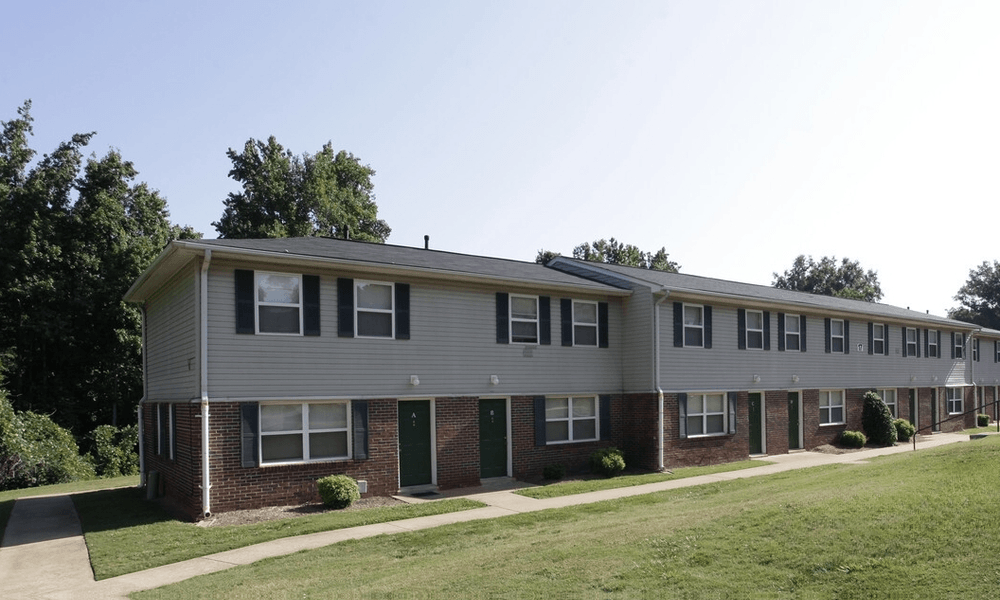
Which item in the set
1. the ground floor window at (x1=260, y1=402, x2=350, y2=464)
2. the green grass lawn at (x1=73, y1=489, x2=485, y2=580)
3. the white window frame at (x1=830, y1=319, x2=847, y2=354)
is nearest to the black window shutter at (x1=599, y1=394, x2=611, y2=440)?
the green grass lawn at (x1=73, y1=489, x2=485, y2=580)

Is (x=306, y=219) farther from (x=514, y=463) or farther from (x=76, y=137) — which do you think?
(x=514, y=463)

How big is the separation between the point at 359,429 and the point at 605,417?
7.63 m

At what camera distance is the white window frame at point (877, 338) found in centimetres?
2950

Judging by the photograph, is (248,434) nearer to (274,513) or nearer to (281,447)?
(281,447)

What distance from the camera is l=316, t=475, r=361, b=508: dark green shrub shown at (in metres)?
14.8

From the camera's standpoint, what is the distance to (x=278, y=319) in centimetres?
1526

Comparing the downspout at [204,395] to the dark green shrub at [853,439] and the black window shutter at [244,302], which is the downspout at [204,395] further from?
the dark green shrub at [853,439]

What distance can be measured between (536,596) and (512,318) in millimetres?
11702

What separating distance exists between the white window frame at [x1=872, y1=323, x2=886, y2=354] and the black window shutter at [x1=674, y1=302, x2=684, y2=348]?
484 inches

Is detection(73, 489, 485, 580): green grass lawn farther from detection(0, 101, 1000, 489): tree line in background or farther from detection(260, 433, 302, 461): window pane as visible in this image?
detection(0, 101, 1000, 489): tree line in background

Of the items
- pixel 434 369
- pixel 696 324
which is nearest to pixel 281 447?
pixel 434 369

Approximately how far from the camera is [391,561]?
10.3 metres

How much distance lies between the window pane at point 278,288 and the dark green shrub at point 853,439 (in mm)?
20360

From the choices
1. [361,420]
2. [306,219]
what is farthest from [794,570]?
[306,219]
